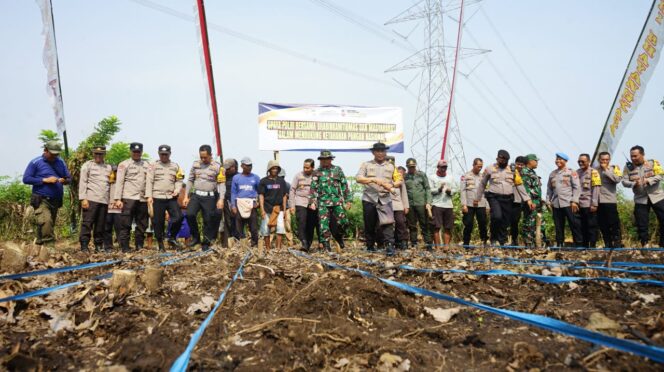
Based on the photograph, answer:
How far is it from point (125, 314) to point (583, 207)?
8.51 m

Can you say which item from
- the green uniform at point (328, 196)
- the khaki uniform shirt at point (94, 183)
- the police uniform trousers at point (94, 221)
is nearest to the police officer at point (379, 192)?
the green uniform at point (328, 196)

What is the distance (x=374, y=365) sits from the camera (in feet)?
7.82

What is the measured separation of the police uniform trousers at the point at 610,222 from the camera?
9.17 m

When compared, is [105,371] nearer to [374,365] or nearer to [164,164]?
[374,365]

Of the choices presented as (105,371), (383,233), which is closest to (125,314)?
(105,371)

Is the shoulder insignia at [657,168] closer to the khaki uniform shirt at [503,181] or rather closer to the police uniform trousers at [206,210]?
the khaki uniform shirt at [503,181]

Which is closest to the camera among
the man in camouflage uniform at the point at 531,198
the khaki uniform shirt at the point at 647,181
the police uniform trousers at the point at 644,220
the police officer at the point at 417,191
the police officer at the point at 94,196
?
the khaki uniform shirt at the point at 647,181

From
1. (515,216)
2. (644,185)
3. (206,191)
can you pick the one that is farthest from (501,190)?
(206,191)

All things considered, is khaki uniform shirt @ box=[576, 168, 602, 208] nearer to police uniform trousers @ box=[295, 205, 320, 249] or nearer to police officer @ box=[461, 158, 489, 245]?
police officer @ box=[461, 158, 489, 245]

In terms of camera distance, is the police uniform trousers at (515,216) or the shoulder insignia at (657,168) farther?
the police uniform trousers at (515,216)

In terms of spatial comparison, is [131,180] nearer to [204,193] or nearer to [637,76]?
[204,193]

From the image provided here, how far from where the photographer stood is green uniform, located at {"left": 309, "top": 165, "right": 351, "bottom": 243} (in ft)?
29.2

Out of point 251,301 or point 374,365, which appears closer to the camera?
point 374,365

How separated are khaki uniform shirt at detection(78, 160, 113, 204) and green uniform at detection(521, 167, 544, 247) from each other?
7.67 metres
